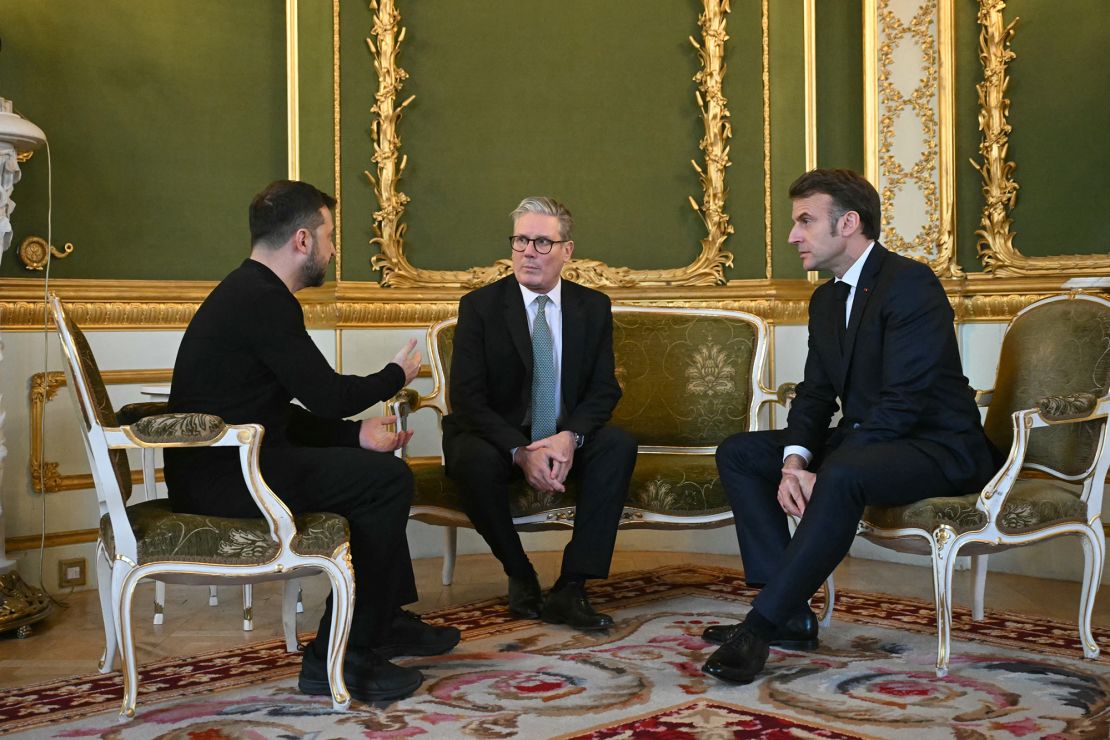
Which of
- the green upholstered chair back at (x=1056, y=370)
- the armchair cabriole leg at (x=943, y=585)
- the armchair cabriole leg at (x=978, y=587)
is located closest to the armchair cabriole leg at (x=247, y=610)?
the armchair cabriole leg at (x=943, y=585)

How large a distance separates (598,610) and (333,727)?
1.34 meters

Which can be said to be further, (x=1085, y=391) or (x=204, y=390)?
(x=1085, y=391)

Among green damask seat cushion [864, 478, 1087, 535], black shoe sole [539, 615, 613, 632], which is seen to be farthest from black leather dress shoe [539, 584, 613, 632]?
green damask seat cushion [864, 478, 1087, 535]

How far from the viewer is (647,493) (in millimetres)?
3676

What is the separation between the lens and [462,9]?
4.86 meters

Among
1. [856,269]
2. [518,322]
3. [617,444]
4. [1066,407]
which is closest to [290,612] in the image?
[617,444]

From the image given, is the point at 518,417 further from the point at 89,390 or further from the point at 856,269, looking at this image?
the point at 89,390

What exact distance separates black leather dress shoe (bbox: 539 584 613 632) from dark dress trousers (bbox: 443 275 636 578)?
6cm

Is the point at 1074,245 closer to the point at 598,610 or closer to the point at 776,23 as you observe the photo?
the point at 776,23

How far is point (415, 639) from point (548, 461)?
690mm

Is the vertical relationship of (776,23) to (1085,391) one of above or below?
above

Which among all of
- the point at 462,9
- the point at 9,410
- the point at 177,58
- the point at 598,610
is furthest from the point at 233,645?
the point at 462,9

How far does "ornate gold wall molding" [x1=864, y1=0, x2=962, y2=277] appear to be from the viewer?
464cm

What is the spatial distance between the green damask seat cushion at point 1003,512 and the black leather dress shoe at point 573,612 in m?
0.84
